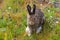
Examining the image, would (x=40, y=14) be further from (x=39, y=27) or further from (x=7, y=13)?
(x=7, y=13)

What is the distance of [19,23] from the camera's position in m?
6.25

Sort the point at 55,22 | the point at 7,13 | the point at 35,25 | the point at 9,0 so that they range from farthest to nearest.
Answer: the point at 9,0 < the point at 7,13 < the point at 55,22 < the point at 35,25

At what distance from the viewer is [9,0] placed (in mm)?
7145

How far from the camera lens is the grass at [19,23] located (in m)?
5.75

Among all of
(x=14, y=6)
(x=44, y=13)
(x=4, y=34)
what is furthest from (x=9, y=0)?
(x=4, y=34)

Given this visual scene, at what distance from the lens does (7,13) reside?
6664 mm

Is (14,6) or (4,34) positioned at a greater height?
(14,6)

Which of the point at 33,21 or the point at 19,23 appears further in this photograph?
the point at 19,23

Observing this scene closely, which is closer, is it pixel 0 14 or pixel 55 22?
pixel 55 22

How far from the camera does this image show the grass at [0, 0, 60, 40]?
5.75 m

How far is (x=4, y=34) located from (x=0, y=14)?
3.37 feet

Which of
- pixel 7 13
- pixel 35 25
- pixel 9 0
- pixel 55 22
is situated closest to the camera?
pixel 35 25

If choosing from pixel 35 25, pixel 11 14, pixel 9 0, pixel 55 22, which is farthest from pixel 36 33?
pixel 9 0

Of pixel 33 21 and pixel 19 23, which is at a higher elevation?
pixel 33 21
